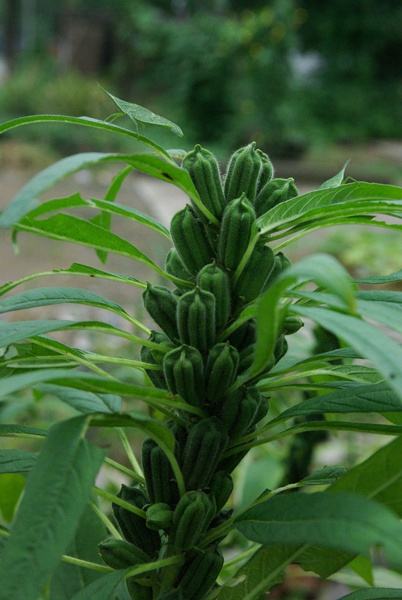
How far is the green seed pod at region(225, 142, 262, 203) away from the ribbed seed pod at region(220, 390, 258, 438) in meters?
0.12

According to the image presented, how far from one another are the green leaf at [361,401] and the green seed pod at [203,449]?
6 cm

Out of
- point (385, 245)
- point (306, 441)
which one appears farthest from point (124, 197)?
point (306, 441)

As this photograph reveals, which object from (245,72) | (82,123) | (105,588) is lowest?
(105,588)

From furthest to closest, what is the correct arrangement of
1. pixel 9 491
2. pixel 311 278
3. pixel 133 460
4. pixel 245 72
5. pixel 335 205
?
1. pixel 245 72
2. pixel 9 491
3. pixel 133 460
4. pixel 335 205
5. pixel 311 278

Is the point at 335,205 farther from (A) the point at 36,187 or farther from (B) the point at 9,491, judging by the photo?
(B) the point at 9,491

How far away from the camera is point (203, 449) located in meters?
0.51

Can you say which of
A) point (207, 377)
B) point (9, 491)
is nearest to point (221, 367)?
point (207, 377)

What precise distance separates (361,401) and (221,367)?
0.27 ft

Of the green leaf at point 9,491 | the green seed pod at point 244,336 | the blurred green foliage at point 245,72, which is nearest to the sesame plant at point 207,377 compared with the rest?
the green seed pod at point 244,336

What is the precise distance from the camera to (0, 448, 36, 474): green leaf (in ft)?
1.67

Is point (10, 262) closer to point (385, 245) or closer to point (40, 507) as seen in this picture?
point (385, 245)

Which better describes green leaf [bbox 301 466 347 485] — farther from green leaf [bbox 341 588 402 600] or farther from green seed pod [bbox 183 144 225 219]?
green seed pod [bbox 183 144 225 219]

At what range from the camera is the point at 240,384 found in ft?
1.63

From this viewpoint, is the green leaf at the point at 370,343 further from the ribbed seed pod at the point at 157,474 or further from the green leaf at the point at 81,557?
the green leaf at the point at 81,557
